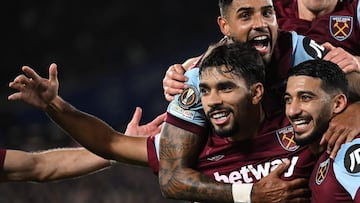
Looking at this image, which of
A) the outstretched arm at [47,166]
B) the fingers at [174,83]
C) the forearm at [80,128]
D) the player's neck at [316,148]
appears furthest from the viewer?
the outstretched arm at [47,166]

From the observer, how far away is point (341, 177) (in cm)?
376

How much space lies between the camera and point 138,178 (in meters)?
7.97

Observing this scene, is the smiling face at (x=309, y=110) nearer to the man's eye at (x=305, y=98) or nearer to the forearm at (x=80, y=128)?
the man's eye at (x=305, y=98)

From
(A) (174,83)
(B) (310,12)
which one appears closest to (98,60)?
(B) (310,12)

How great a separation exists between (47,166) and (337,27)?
1.73m

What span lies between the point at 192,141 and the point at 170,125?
136 mm

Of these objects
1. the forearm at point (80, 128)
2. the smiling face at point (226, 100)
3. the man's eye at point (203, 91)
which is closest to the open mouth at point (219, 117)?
the smiling face at point (226, 100)

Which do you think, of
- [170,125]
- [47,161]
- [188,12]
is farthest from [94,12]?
[170,125]

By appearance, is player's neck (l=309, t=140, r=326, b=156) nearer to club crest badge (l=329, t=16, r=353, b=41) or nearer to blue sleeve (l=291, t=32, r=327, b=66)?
blue sleeve (l=291, t=32, r=327, b=66)

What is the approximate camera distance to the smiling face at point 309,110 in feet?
12.9

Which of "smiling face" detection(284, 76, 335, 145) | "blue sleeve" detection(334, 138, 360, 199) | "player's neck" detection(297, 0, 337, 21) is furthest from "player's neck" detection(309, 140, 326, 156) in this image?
"player's neck" detection(297, 0, 337, 21)

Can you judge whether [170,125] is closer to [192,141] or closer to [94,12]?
[192,141]

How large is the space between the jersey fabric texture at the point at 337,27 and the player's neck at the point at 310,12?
2cm

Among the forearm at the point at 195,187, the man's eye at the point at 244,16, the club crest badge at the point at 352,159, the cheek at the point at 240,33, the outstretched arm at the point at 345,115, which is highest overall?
the man's eye at the point at 244,16
